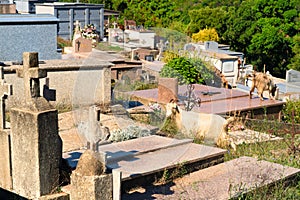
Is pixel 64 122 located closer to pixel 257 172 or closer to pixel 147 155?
pixel 147 155

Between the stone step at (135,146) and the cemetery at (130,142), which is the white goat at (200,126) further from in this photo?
the stone step at (135,146)

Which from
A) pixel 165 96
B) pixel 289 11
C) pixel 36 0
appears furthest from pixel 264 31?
pixel 165 96

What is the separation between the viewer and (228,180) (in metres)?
6.30

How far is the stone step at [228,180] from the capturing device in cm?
579

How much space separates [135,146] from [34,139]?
1.92 metres

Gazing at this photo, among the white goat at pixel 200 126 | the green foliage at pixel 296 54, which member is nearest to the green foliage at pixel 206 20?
the green foliage at pixel 296 54

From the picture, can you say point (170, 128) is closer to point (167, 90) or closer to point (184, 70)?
point (167, 90)

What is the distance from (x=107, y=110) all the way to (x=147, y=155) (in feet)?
14.2

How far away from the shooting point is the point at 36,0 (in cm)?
3562

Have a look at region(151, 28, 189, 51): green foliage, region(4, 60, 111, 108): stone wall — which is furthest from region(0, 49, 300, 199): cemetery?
region(151, 28, 189, 51): green foliage

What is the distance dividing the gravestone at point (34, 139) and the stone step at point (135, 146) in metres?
0.86

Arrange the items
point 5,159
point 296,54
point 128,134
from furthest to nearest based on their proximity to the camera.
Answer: point 296,54 < point 128,134 < point 5,159

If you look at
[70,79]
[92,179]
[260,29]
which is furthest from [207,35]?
[92,179]

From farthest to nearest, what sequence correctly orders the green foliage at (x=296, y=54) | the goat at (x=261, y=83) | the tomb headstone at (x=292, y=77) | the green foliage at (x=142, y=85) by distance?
the green foliage at (x=296, y=54) → the tomb headstone at (x=292, y=77) → the green foliage at (x=142, y=85) → the goat at (x=261, y=83)
